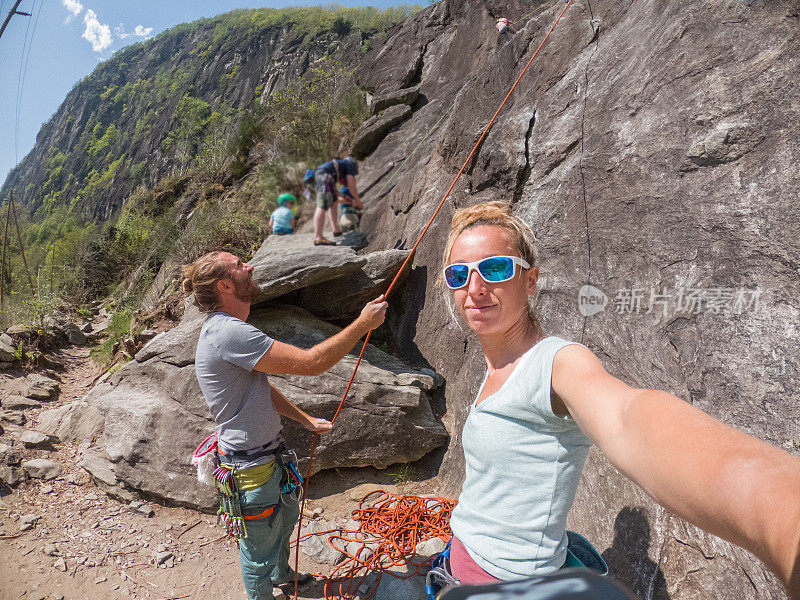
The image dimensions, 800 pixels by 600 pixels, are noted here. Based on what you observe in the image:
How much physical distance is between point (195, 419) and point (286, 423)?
2.77ft

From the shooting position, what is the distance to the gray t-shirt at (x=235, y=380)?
2.21 metres

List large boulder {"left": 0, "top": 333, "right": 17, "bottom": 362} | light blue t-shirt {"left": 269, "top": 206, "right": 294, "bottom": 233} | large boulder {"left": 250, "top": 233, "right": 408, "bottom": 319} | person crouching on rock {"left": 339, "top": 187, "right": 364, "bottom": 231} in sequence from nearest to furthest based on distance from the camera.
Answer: large boulder {"left": 250, "top": 233, "right": 408, "bottom": 319} → large boulder {"left": 0, "top": 333, "right": 17, "bottom": 362} → person crouching on rock {"left": 339, "top": 187, "right": 364, "bottom": 231} → light blue t-shirt {"left": 269, "top": 206, "right": 294, "bottom": 233}

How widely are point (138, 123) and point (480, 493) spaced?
1797cm

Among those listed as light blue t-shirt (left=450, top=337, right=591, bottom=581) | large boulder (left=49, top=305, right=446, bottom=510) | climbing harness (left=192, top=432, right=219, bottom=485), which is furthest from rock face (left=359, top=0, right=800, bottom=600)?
climbing harness (left=192, top=432, right=219, bottom=485)

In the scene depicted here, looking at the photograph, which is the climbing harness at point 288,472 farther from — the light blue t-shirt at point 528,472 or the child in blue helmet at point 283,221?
the child in blue helmet at point 283,221

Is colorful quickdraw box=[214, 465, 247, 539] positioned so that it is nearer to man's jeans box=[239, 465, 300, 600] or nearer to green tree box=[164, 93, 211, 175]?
man's jeans box=[239, 465, 300, 600]

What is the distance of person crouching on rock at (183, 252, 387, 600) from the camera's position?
7.32ft

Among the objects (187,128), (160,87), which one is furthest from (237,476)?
(160,87)

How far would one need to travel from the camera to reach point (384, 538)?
3244mm

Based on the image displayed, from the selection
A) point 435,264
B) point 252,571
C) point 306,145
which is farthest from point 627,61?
point 306,145

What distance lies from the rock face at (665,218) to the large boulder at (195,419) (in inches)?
20.4

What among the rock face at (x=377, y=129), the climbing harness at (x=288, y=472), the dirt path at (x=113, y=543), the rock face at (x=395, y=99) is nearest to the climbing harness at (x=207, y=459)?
the climbing harness at (x=288, y=472)

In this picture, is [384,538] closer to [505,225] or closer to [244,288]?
[244,288]

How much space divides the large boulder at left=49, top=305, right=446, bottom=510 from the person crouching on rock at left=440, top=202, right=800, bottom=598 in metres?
2.79
